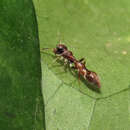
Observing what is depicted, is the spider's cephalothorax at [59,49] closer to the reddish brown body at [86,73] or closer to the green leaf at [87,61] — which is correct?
the green leaf at [87,61]

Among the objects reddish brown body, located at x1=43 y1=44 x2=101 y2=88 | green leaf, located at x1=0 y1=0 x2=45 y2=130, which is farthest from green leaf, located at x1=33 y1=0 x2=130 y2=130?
green leaf, located at x1=0 y1=0 x2=45 y2=130

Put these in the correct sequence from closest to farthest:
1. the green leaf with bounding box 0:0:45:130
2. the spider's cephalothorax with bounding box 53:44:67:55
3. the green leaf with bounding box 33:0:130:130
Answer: the green leaf with bounding box 0:0:45:130
the green leaf with bounding box 33:0:130:130
the spider's cephalothorax with bounding box 53:44:67:55

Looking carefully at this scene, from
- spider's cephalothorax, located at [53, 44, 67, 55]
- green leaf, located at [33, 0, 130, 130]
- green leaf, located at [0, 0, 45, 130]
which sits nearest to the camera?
green leaf, located at [0, 0, 45, 130]

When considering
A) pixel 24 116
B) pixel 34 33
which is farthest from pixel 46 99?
pixel 34 33

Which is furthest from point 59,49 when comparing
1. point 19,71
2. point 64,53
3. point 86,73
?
point 19,71

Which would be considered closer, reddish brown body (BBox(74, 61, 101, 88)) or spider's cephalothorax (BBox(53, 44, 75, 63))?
reddish brown body (BBox(74, 61, 101, 88))

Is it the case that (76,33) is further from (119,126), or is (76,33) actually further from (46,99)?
(119,126)

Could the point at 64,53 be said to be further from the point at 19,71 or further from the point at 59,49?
the point at 19,71

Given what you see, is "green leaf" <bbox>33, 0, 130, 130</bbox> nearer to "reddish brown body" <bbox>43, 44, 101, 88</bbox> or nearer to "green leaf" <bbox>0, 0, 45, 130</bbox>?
"reddish brown body" <bbox>43, 44, 101, 88</bbox>
